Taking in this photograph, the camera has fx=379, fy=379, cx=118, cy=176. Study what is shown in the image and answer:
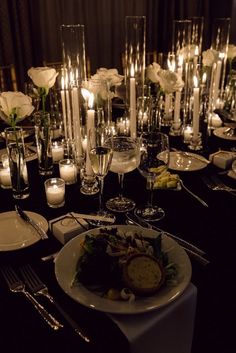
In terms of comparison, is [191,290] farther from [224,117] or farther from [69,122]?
[224,117]

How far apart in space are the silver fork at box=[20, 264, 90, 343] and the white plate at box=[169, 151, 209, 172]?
2.36 feet

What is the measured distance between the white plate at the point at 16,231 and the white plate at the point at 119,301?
0.50ft

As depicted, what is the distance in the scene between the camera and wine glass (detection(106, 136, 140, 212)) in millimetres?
1083

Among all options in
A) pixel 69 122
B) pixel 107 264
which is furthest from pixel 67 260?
pixel 69 122

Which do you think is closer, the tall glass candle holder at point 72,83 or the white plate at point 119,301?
the white plate at point 119,301

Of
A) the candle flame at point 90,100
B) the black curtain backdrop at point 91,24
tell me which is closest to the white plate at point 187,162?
the candle flame at point 90,100

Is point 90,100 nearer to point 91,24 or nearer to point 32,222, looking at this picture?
point 32,222

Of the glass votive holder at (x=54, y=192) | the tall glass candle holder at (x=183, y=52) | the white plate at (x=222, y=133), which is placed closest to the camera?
the glass votive holder at (x=54, y=192)

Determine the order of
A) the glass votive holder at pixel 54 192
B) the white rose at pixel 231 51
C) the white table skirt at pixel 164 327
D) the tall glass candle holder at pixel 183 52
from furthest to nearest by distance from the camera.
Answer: the white rose at pixel 231 51 < the tall glass candle holder at pixel 183 52 < the glass votive holder at pixel 54 192 < the white table skirt at pixel 164 327

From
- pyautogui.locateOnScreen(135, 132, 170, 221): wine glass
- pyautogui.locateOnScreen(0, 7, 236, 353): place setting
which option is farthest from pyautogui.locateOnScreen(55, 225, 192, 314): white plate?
pyautogui.locateOnScreen(135, 132, 170, 221): wine glass

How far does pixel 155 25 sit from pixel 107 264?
4.18 meters

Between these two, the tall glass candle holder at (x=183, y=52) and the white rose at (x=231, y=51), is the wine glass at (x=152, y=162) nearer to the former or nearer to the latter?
the tall glass candle holder at (x=183, y=52)

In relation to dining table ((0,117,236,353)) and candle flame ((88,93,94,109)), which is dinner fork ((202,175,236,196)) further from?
candle flame ((88,93,94,109))

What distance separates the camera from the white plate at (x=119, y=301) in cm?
73
